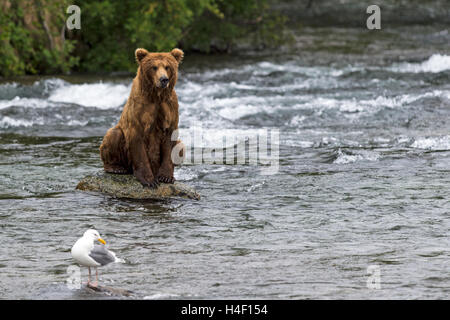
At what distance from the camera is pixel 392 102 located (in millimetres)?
16391

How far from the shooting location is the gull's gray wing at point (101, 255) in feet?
19.1

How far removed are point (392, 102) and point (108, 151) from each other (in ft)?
28.9

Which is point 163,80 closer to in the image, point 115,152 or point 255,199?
point 115,152

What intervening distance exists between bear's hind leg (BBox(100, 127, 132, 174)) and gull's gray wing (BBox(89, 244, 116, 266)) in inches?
125

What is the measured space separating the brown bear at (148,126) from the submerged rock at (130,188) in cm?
7

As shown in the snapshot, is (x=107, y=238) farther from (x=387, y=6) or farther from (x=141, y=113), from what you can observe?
(x=387, y=6)

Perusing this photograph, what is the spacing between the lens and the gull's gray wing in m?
5.83

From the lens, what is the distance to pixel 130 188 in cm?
905

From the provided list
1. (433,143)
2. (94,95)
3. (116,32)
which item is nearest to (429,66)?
(116,32)

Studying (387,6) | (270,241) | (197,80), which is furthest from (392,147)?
(387,6)

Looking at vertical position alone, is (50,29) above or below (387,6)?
below

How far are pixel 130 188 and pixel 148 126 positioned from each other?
0.78m

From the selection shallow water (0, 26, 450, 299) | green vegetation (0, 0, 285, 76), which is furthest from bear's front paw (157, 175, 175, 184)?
green vegetation (0, 0, 285, 76)

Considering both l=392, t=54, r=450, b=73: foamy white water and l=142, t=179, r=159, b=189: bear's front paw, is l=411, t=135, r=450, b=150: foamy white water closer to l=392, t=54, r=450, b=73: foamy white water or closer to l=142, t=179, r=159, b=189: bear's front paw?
l=142, t=179, r=159, b=189: bear's front paw
